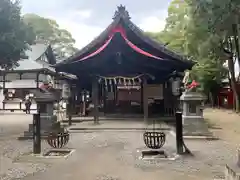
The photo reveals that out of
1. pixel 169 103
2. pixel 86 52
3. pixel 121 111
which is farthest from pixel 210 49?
pixel 86 52

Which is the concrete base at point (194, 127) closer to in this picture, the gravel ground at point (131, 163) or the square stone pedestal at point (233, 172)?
the gravel ground at point (131, 163)

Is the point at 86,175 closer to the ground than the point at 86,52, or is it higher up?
closer to the ground

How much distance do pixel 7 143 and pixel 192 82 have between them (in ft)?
26.0

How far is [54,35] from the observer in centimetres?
5616

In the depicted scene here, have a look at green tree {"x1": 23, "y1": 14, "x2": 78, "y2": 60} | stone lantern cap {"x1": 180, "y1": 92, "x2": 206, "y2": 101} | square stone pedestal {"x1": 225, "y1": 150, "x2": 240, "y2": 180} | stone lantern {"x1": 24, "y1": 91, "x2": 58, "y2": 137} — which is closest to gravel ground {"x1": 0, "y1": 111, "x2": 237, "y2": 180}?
stone lantern {"x1": 24, "y1": 91, "x2": 58, "y2": 137}

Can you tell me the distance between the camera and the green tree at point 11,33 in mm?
14094

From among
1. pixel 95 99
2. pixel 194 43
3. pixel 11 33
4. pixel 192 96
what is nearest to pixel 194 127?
pixel 192 96

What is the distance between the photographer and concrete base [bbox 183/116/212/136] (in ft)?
41.1

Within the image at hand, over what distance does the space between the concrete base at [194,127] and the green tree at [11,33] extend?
8.62 metres

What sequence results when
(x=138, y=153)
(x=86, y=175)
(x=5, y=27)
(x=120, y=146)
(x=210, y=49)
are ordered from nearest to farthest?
(x=86, y=175), (x=138, y=153), (x=120, y=146), (x=5, y=27), (x=210, y=49)

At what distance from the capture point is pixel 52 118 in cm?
1295

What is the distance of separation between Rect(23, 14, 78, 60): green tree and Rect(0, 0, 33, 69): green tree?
128 feet

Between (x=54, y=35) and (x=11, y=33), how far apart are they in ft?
142

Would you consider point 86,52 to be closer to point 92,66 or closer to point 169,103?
point 92,66
